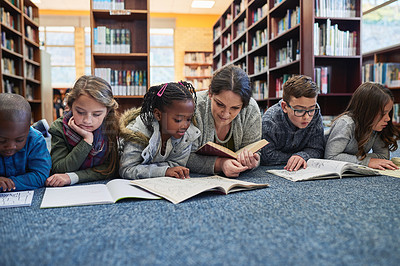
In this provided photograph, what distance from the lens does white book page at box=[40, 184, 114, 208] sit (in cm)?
103

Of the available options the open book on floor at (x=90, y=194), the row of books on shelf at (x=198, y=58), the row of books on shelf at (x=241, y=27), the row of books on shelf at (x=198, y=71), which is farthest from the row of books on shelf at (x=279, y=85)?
the row of books on shelf at (x=198, y=58)

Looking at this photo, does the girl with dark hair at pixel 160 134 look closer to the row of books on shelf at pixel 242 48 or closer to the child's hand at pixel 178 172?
the child's hand at pixel 178 172

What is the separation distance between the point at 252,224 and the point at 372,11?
4.51 meters

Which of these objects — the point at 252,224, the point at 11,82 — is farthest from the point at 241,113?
the point at 11,82

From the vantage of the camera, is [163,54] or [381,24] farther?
[163,54]

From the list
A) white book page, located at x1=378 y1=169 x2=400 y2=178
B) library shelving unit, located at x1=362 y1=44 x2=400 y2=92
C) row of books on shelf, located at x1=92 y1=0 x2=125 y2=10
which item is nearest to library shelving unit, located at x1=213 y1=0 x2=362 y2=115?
library shelving unit, located at x1=362 y1=44 x2=400 y2=92

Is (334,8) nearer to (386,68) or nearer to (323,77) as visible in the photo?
(323,77)

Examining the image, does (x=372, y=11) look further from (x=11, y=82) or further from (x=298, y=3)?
(x=11, y=82)

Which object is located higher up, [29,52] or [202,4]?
[202,4]

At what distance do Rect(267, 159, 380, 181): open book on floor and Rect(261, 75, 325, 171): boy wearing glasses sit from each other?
221mm

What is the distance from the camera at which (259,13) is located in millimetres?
4379

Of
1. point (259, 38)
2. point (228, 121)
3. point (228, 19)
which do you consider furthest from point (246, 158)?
point (228, 19)

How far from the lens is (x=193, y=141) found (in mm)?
1567

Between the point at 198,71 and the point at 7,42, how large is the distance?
4118 millimetres
